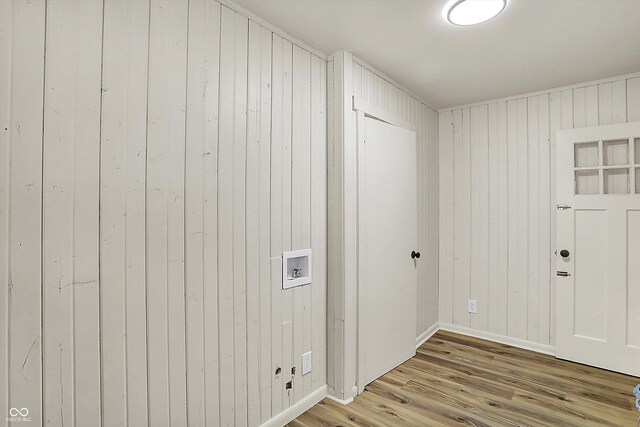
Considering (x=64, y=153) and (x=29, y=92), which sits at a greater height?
(x=29, y=92)

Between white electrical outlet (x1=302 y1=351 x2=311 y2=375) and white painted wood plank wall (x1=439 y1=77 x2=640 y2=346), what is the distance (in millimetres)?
2090

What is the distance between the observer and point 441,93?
326 cm

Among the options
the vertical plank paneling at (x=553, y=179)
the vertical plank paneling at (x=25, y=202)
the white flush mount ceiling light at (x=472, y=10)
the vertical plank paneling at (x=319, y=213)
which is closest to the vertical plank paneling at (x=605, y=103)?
the vertical plank paneling at (x=553, y=179)

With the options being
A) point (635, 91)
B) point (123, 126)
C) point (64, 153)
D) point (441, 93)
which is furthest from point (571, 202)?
point (64, 153)

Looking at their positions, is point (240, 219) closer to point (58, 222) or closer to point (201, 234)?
point (201, 234)

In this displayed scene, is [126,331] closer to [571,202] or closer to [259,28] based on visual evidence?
[259,28]

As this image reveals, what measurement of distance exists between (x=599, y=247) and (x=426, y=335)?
1.70 metres

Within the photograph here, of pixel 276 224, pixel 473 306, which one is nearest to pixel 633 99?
pixel 473 306

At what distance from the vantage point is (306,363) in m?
2.23

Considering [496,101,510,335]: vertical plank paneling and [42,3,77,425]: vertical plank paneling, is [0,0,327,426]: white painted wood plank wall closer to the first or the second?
[42,3,77,425]: vertical plank paneling

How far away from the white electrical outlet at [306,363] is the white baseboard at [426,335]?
147 cm

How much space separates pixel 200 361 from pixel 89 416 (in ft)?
1.54

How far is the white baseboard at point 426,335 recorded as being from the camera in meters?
3.34

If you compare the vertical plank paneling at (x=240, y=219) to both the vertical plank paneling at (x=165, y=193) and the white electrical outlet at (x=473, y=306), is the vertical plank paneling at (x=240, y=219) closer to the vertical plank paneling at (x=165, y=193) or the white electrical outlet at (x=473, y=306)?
the vertical plank paneling at (x=165, y=193)
